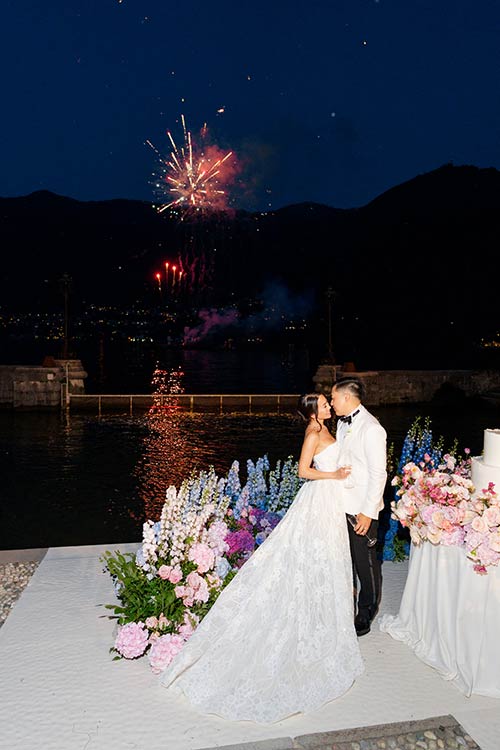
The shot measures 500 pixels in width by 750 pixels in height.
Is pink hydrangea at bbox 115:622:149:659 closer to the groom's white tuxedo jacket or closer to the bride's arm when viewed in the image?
the bride's arm

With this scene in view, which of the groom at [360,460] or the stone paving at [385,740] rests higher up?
the groom at [360,460]

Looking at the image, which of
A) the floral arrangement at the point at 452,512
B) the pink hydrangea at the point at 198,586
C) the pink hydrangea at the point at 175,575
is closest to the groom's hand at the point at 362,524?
the floral arrangement at the point at 452,512

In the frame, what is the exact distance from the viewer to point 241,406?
28.4 metres

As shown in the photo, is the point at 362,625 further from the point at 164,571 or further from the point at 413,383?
the point at 413,383

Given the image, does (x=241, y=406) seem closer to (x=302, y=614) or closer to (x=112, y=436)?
(x=112, y=436)

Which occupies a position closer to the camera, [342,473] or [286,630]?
[286,630]

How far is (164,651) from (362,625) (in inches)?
68.9

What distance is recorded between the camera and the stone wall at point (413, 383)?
30031mm

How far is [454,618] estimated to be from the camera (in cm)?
482

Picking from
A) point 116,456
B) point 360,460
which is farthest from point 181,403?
point 360,460

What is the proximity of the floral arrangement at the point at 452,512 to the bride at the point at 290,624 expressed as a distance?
0.60 metres

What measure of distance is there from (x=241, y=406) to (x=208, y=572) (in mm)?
22916

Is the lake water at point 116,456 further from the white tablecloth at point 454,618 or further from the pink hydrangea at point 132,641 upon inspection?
the white tablecloth at point 454,618

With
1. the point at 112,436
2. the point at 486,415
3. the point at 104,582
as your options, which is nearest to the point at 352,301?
the point at 486,415
